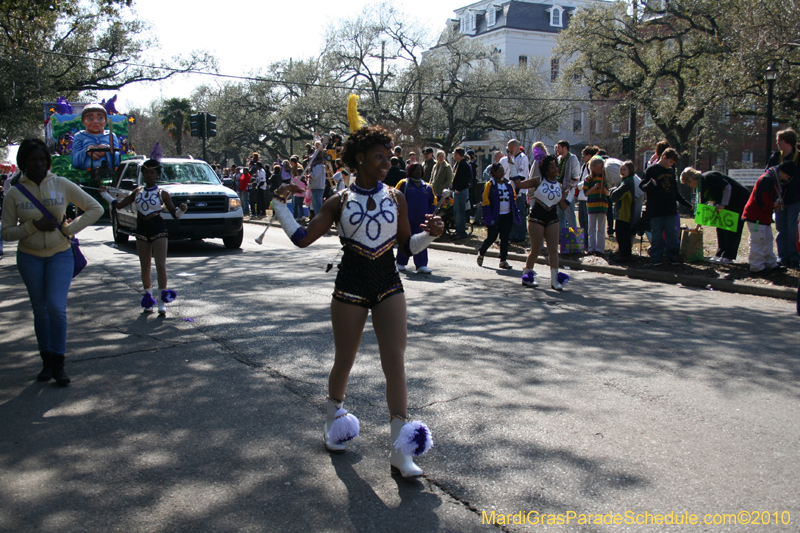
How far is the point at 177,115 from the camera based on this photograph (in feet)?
203

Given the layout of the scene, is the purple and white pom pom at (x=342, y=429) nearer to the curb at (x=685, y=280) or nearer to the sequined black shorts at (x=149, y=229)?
the sequined black shorts at (x=149, y=229)

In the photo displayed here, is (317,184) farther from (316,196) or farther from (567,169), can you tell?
(567,169)

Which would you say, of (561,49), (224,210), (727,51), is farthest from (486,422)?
(561,49)

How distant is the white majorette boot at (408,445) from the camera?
3.44 metres

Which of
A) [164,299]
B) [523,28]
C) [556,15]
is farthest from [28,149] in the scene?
[556,15]

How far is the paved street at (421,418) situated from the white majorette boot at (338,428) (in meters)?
0.10

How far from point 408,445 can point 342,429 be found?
52cm

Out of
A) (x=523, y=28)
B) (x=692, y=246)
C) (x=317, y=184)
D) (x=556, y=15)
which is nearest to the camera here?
(x=692, y=246)

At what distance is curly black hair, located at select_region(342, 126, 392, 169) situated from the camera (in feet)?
12.1

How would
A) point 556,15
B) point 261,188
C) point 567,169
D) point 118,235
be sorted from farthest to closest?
point 556,15 → point 261,188 → point 118,235 → point 567,169

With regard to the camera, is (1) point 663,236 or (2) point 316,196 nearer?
(1) point 663,236

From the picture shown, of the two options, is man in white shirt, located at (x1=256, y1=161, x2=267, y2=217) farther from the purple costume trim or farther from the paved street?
the purple costume trim

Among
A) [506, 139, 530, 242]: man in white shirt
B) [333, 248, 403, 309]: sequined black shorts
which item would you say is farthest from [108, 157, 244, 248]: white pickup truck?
[333, 248, 403, 309]: sequined black shorts

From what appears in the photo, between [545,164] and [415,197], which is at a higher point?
Result: [545,164]
